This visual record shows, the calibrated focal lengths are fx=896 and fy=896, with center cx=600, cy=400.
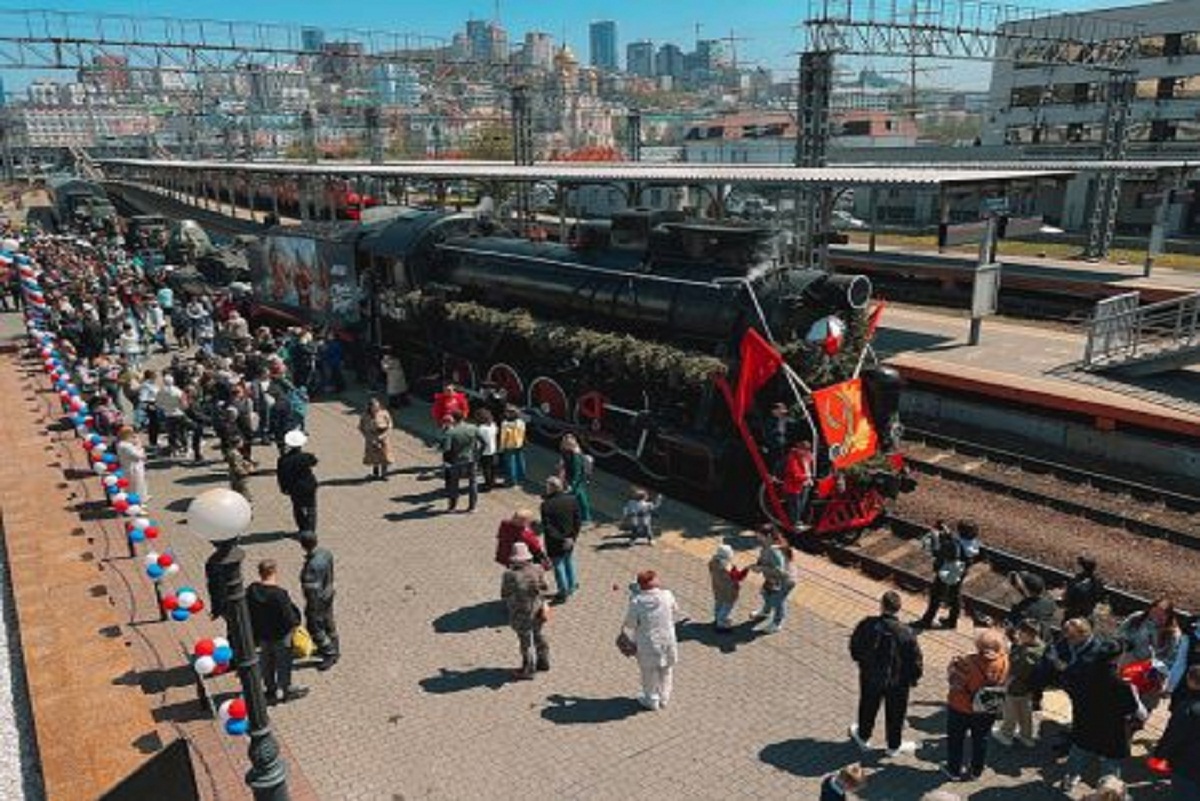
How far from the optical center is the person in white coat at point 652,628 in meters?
7.06

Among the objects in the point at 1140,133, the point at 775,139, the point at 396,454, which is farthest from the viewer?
the point at 775,139

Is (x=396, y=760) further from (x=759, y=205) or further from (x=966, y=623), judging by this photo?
(x=759, y=205)

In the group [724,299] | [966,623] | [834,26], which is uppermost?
[834,26]

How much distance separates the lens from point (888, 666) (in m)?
6.45

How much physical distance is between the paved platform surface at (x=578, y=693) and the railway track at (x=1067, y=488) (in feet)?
13.6

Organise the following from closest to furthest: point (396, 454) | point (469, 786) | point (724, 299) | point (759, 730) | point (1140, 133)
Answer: point (469, 786), point (759, 730), point (724, 299), point (396, 454), point (1140, 133)

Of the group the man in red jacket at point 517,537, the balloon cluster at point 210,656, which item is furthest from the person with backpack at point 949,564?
the balloon cluster at point 210,656

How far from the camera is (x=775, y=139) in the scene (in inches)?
2717

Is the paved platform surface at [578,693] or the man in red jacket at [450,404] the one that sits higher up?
the man in red jacket at [450,404]

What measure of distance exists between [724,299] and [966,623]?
4731 millimetres

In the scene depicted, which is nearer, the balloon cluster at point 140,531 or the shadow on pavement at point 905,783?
the shadow on pavement at point 905,783

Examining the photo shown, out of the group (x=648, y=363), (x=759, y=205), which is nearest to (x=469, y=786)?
(x=648, y=363)

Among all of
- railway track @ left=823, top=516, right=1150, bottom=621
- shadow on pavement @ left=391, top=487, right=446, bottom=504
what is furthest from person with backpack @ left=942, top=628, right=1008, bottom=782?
shadow on pavement @ left=391, top=487, right=446, bottom=504

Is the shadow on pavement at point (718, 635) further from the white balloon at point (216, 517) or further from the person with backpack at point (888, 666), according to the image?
the white balloon at point (216, 517)
